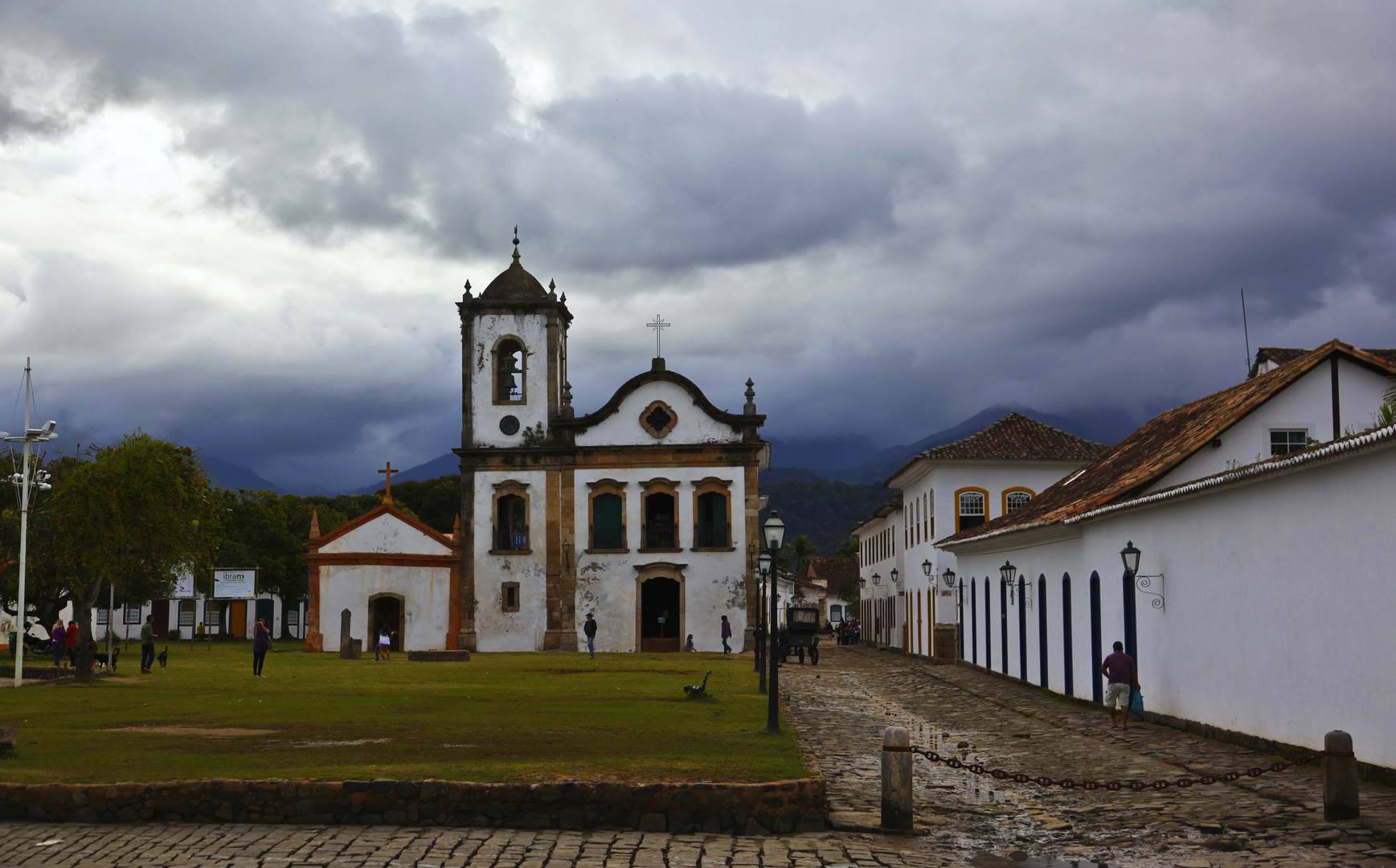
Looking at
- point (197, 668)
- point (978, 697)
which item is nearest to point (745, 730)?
point (978, 697)

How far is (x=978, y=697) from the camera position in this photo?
22.1m

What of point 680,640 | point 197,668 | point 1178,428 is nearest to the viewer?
point 1178,428

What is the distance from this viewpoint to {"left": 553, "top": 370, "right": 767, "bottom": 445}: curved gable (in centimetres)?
4091

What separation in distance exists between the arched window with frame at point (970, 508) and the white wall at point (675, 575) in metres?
6.83

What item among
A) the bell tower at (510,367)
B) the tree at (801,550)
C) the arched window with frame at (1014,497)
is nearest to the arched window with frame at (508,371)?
the bell tower at (510,367)

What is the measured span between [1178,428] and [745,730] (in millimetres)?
10847

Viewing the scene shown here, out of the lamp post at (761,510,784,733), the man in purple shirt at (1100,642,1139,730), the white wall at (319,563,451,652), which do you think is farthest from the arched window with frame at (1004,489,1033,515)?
the lamp post at (761,510,784,733)

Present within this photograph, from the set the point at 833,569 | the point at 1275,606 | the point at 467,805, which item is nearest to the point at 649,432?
the point at 1275,606

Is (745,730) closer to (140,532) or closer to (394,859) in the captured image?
(394,859)

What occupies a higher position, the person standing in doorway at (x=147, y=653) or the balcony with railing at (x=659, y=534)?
the balcony with railing at (x=659, y=534)

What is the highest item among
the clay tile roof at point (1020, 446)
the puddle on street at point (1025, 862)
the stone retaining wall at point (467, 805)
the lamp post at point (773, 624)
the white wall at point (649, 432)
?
the white wall at point (649, 432)

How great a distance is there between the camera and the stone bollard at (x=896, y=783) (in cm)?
920

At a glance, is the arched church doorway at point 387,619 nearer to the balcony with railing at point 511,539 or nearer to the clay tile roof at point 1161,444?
the balcony with railing at point 511,539

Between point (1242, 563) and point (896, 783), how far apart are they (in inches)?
256
